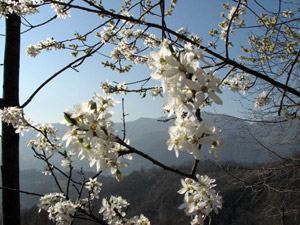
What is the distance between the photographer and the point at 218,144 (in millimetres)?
1427

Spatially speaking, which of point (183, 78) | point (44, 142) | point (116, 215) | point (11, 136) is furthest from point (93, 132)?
point (44, 142)

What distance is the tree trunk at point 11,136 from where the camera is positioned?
→ 8.32 ft

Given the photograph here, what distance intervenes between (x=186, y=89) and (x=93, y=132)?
55 cm

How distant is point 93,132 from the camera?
1.23 m

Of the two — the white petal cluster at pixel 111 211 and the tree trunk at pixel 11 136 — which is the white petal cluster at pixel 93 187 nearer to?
the white petal cluster at pixel 111 211

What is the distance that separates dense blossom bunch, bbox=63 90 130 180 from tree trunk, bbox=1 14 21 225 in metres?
1.73

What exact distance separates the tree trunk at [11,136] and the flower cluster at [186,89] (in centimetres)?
210

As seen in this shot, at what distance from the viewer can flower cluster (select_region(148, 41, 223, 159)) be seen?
46.0 inches

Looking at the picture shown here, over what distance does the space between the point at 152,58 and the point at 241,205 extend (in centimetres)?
7776

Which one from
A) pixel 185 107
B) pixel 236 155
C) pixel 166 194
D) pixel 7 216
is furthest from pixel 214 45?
pixel 236 155

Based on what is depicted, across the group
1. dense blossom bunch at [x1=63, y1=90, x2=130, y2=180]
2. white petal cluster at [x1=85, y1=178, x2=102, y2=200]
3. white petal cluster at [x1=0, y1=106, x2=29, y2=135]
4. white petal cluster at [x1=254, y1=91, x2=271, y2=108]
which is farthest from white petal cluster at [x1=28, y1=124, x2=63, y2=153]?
white petal cluster at [x1=254, y1=91, x2=271, y2=108]

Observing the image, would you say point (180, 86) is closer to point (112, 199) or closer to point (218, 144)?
point (218, 144)

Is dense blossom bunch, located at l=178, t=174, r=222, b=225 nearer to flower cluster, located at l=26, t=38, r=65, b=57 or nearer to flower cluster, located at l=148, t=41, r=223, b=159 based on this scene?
flower cluster, located at l=148, t=41, r=223, b=159

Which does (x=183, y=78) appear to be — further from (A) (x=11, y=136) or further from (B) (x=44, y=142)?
(B) (x=44, y=142)
